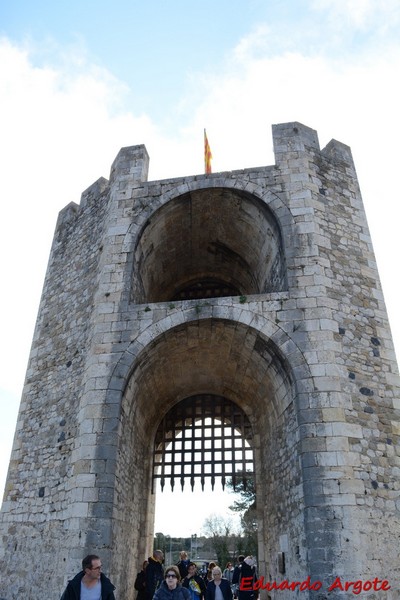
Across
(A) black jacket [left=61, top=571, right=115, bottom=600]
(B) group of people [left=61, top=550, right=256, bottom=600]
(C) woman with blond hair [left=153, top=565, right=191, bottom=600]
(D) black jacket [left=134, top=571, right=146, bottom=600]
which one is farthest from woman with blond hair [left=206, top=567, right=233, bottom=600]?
(A) black jacket [left=61, top=571, right=115, bottom=600]

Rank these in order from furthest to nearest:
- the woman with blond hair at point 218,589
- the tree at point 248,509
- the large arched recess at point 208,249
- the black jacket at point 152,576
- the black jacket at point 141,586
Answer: the tree at point 248,509, the large arched recess at point 208,249, the black jacket at point 141,586, the black jacket at point 152,576, the woman with blond hair at point 218,589

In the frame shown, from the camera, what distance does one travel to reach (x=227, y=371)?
8.85 meters

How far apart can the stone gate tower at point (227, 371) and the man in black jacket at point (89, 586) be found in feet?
9.82

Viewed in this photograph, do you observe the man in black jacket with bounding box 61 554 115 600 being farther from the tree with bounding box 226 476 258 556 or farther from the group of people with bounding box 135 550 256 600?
the tree with bounding box 226 476 258 556

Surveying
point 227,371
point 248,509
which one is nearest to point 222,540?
point 248,509

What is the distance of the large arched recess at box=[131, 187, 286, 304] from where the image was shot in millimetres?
8211

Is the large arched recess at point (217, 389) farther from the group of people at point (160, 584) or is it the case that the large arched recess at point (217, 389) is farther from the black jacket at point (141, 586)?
the group of people at point (160, 584)

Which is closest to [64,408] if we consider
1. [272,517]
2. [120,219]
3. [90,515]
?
[90,515]

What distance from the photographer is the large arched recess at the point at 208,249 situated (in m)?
8.21

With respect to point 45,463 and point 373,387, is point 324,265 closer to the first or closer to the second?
point 373,387

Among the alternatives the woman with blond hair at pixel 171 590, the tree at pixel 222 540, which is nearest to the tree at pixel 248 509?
the tree at pixel 222 540

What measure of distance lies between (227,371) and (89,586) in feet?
19.4

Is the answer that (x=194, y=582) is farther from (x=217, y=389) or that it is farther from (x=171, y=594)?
(x=217, y=389)

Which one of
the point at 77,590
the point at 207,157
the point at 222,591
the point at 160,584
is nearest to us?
the point at 77,590
